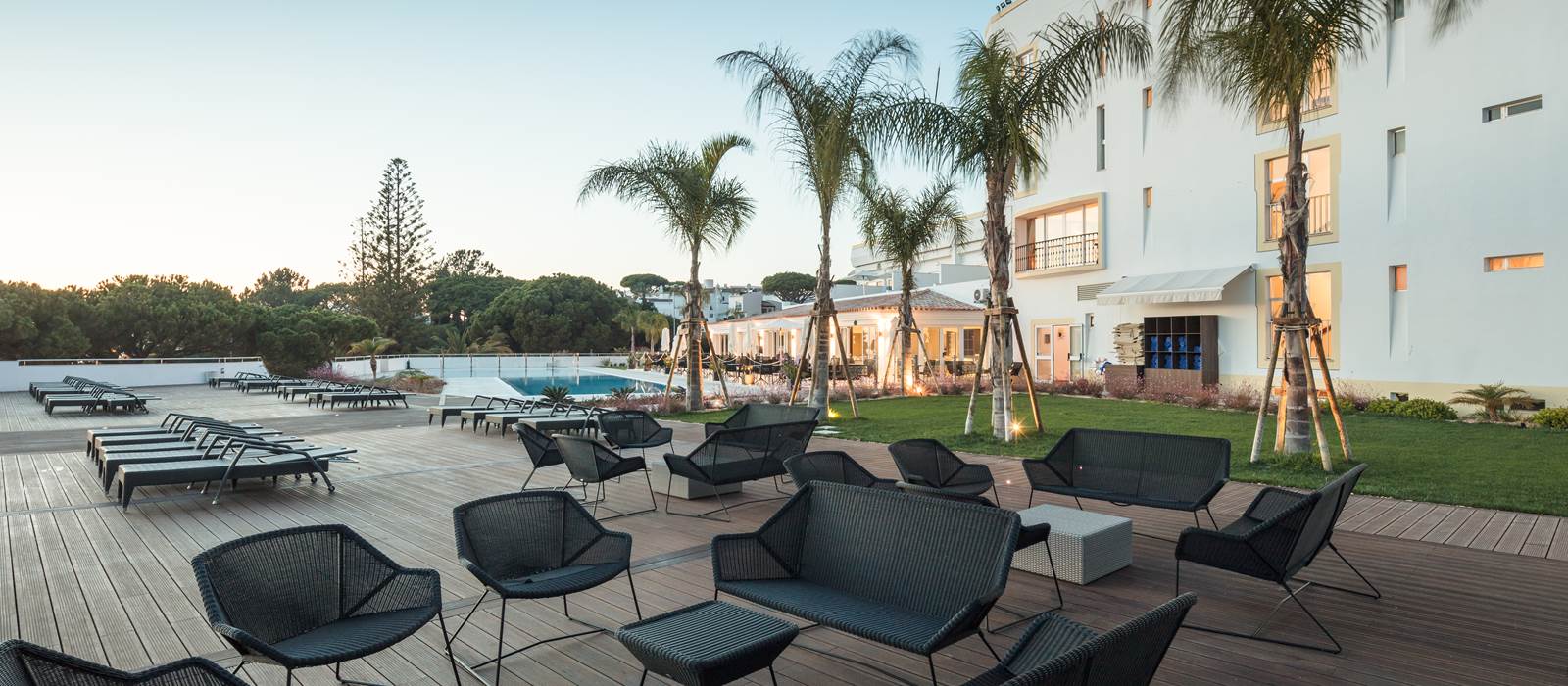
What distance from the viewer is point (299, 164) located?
2411 cm

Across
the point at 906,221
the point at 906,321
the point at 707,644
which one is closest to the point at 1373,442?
the point at 906,321

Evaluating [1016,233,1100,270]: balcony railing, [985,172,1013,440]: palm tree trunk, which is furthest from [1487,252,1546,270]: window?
[985,172,1013,440]: palm tree trunk

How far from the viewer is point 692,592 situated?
4.29 meters

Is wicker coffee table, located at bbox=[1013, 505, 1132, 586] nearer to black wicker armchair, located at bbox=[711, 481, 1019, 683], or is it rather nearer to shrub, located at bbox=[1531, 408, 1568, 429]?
black wicker armchair, located at bbox=[711, 481, 1019, 683]

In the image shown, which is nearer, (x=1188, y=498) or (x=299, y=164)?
(x=1188, y=498)

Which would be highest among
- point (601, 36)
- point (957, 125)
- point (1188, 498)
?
point (601, 36)

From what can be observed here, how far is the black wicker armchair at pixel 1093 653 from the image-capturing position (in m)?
1.64

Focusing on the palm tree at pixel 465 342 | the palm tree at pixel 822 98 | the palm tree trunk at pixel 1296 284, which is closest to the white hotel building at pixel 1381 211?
the palm tree trunk at pixel 1296 284

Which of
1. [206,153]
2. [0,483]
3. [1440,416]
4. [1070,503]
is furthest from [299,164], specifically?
[1440,416]

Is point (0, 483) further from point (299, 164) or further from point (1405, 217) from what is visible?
point (1405, 217)

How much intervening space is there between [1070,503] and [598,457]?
394 cm

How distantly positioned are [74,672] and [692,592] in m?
2.81

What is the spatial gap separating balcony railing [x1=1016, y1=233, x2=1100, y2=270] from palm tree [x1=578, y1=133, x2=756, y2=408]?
32.0 feet

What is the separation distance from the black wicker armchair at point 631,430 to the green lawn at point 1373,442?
11.5 feet
